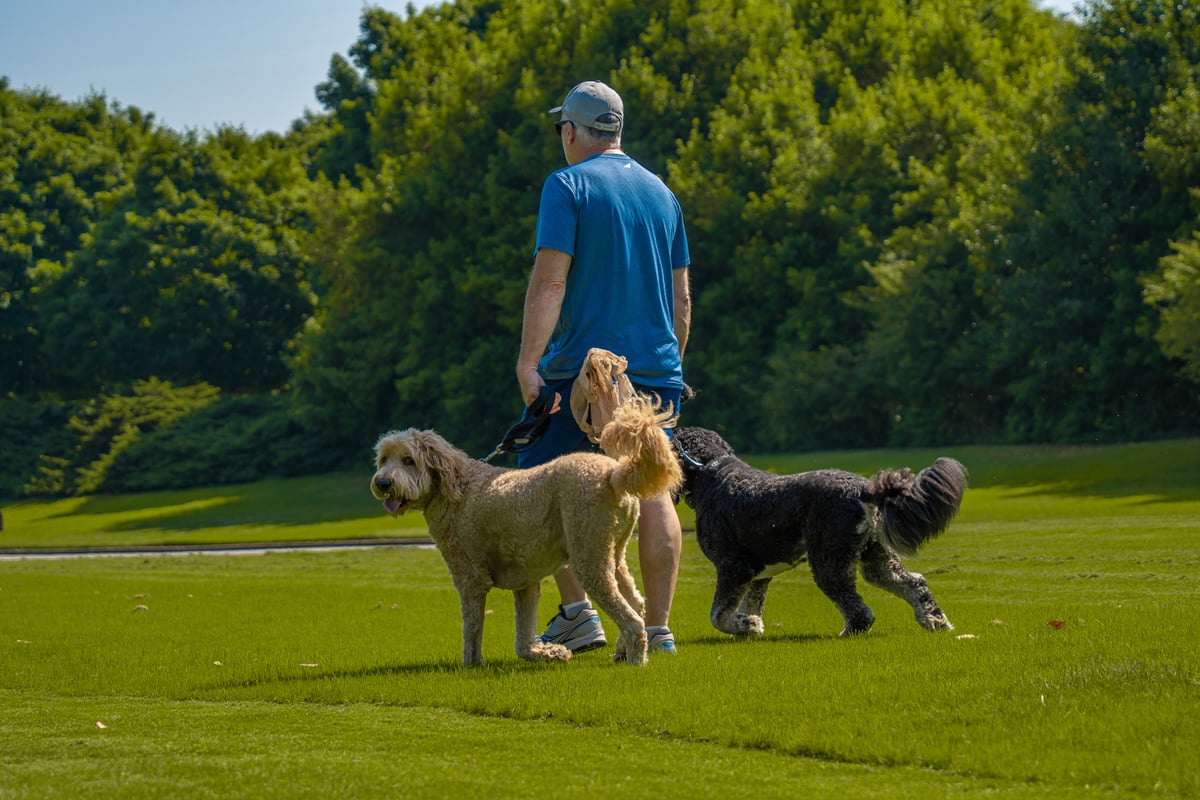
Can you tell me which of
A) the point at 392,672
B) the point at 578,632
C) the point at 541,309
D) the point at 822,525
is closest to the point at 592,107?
the point at 541,309

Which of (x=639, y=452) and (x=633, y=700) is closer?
(x=633, y=700)

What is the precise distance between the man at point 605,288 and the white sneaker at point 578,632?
0.91 feet

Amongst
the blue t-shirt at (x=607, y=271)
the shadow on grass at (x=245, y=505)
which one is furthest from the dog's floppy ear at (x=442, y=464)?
the shadow on grass at (x=245, y=505)

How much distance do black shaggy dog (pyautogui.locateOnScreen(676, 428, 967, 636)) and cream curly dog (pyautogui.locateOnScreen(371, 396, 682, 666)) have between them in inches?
38.0

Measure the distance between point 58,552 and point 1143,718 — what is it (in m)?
24.0

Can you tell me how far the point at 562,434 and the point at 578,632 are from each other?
1.09 meters

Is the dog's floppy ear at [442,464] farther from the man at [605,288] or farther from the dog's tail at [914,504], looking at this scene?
the dog's tail at [914,504]

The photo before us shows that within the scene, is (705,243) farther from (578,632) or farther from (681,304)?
(578,632)

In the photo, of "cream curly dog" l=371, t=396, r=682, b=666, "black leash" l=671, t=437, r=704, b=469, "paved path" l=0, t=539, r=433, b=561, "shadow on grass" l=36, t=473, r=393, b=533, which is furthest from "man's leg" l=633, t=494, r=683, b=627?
"shadow on grass" l=36, t=473, r=393, b=533

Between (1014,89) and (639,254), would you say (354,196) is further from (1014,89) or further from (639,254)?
(639,254)

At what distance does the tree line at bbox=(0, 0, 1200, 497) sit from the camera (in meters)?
38.4

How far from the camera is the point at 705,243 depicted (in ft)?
151

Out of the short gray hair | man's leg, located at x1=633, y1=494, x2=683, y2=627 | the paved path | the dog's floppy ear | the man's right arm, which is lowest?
the paved path

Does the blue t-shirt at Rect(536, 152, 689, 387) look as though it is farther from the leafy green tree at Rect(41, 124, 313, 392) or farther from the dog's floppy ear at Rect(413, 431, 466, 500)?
the leafy green tree at Rect(41, 124, 313, 392)
